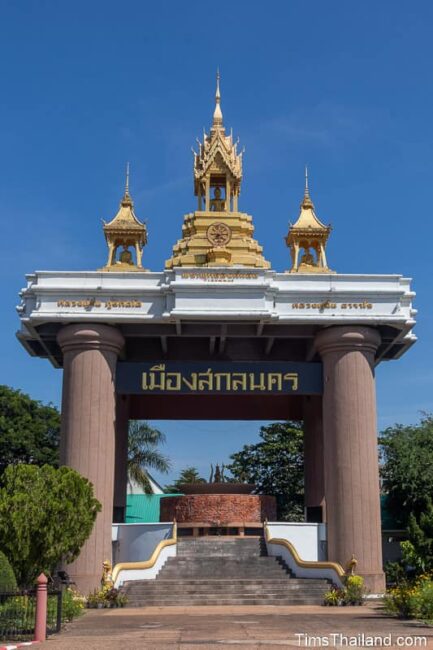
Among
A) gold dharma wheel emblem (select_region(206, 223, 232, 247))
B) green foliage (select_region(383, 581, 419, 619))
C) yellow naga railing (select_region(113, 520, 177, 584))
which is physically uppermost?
gold dharma wheel emblem (select_region(206, 223, 232, 247))

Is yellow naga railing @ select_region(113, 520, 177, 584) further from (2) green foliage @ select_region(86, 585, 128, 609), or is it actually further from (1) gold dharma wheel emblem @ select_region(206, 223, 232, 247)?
(1) gold dharma wheel emblem @ select_region(206, 223, 232, 247)

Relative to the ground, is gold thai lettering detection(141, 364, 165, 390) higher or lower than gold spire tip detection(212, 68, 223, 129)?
lower

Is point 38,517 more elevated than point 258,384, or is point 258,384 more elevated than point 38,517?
point 258,384

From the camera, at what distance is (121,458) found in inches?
1428

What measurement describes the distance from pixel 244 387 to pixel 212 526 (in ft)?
19.2

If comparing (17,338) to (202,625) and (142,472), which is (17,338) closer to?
(202,625)

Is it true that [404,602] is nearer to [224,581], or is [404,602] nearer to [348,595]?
[348,595]

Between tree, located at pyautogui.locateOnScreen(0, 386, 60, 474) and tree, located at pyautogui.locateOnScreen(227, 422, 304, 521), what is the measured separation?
12.4m

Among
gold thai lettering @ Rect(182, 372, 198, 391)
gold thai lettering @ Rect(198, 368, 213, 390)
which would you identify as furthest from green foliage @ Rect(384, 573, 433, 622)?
gold thai lettering @ Rect(182, 372, 198, 391)

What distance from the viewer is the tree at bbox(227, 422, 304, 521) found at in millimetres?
55469

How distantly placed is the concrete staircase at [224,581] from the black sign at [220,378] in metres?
5.76

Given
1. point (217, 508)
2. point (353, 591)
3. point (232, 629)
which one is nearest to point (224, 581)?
point (353, 591)

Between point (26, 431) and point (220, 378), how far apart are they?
2312cm

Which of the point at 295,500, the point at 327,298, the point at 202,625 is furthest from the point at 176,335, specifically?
the point at 295,500
